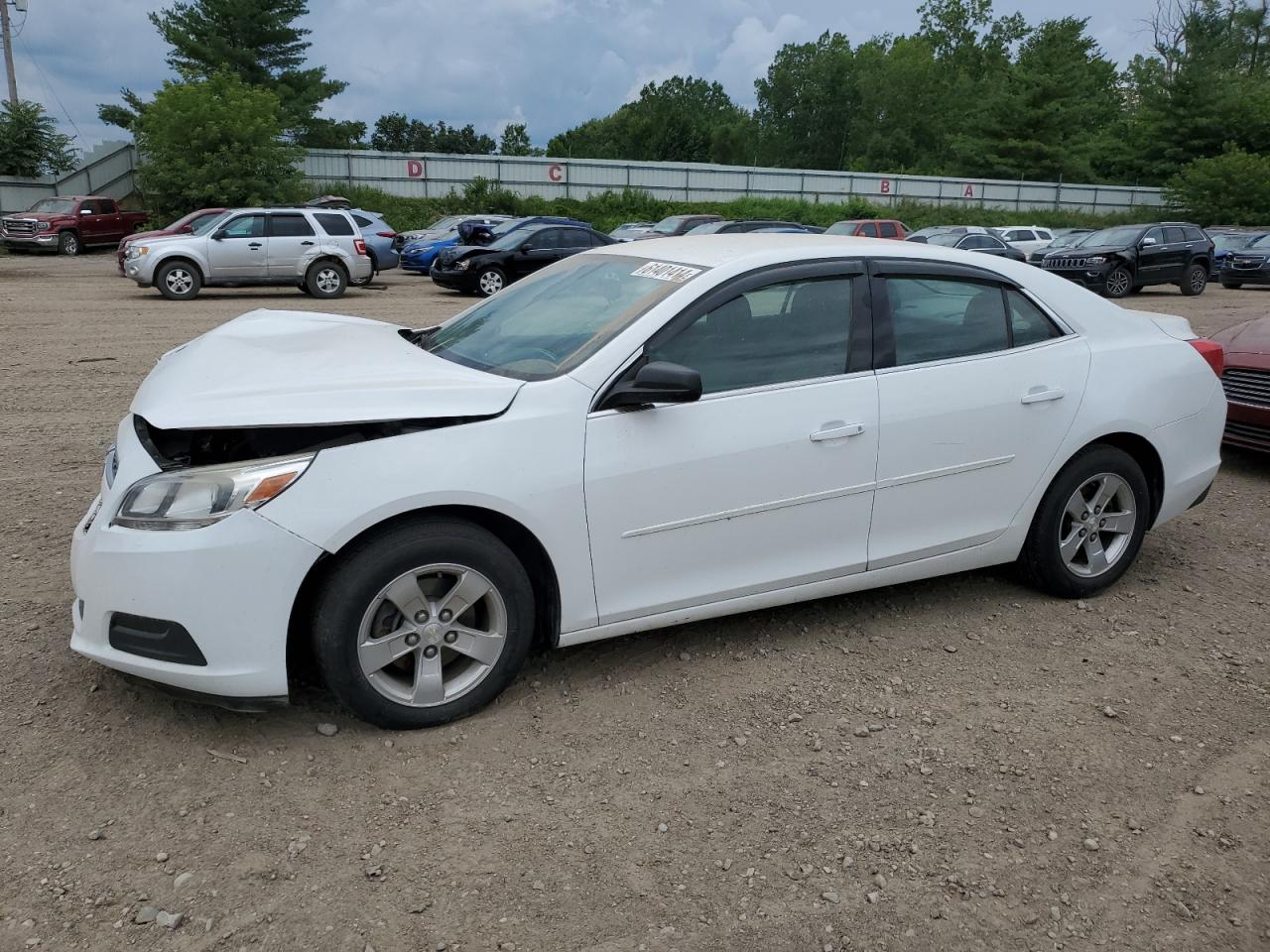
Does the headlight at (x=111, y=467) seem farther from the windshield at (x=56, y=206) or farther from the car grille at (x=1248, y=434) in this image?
the windshield at (x=56, y=206)

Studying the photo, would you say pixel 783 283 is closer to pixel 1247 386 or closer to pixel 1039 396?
pixel 1039 396

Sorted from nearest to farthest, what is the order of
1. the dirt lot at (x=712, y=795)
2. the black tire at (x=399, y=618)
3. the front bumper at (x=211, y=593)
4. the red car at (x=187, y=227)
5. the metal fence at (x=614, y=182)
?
the dirt lot at (x=712, y=795)
the front bumper at (x=211, y=593)
the black tire at (x=399, y=618)
the red car at (x=187, y=227)
the metal fence at (x=614, y=182)

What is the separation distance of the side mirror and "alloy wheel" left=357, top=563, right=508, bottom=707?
0.76 meters

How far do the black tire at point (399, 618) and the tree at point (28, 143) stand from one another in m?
38.9

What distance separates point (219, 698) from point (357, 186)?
40226 millimetres

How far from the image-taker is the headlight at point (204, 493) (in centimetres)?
302

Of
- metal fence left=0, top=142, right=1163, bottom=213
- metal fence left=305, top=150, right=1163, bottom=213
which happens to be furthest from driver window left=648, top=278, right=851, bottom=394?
metal fence left=305, top=150, right=1163, bottom=213

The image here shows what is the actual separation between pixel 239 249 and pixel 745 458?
16.7 meters

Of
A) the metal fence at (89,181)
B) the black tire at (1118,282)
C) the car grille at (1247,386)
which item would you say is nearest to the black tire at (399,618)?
the car grille at (1247,386)

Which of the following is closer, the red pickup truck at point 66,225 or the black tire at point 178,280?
the black tire at point 178,280

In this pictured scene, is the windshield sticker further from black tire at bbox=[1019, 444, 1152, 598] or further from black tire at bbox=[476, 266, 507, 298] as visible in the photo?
black tire at bbox=[476, 266, 507, 298]

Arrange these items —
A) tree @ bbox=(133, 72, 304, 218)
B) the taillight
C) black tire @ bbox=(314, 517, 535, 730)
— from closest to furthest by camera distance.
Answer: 1. black tire @ bbox=(314, 517, 535, 730)
2. the taillight
3. tree @ bbox=(133, 72, 304, 218)

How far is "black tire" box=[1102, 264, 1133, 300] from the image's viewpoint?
2178 centimetres

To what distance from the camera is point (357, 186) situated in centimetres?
4022
